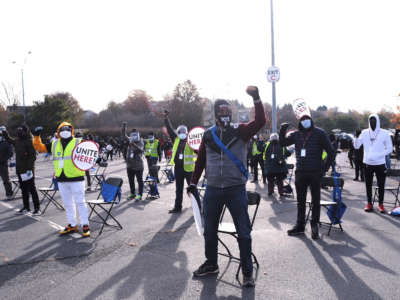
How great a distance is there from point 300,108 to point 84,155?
4.05 metres

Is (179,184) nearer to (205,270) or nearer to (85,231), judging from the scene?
(85,231)

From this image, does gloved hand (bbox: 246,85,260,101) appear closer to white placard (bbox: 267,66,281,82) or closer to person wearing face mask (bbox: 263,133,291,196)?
person wearing face mask (bbox: 263,133,291,196)

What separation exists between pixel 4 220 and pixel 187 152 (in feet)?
14.7

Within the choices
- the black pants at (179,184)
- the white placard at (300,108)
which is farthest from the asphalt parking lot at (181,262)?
the white placard at (300,108)

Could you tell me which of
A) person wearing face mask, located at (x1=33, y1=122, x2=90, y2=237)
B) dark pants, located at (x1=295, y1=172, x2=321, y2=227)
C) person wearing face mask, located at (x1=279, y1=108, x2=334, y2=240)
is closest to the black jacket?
person wearing face mask, located at (x1=279, y1=108, x2=334, y2=240)

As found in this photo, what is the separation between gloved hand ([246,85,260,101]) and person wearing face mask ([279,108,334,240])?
2339 mm

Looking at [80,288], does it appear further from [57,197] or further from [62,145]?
[57,197]

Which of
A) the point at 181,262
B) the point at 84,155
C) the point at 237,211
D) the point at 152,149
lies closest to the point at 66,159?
the point at 84,155

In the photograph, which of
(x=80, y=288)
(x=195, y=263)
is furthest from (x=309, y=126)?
(x=80, y=288)

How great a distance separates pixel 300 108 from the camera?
20.4 feet

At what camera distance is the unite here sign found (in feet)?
20.5

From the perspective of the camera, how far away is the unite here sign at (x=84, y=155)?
20.5ft

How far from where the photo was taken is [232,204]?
4.07 meters

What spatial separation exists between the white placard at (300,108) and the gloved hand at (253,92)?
2468 mm
